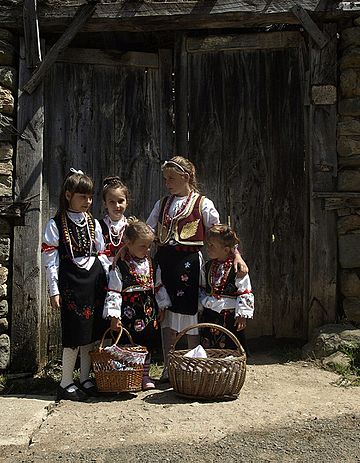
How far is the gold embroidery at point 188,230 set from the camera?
4.69 metres

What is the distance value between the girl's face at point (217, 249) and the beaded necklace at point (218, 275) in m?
0.04

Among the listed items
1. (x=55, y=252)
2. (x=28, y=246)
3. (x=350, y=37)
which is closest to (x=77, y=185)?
(x=55, y=252)

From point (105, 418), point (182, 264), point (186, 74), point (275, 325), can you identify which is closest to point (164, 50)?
point (186, 74)

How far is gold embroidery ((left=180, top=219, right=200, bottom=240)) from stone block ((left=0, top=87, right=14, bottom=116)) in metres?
1.84

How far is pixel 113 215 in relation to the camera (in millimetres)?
4809

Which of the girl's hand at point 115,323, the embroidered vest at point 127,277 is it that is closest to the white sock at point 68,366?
the girl's hand at point 115,323

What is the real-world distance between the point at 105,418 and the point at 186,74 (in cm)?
308

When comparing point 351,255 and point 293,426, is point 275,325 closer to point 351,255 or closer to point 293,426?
point 351,255

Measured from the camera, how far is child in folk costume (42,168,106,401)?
4.43 meters

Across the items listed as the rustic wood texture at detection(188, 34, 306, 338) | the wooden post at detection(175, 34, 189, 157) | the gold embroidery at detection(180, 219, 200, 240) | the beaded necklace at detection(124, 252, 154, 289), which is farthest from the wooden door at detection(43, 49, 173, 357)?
the beaded necklace at detection(124, 252, 154, 289)

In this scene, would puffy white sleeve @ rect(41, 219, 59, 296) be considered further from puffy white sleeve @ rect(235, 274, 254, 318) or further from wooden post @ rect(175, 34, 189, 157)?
wooden post @ rect(175, 34, 189, 157)

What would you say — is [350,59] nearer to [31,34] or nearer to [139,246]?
[139,246]

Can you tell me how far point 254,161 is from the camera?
566 centimetres

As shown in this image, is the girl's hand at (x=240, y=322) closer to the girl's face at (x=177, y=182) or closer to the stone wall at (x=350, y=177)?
the girl's face at (x=177, y=182)
